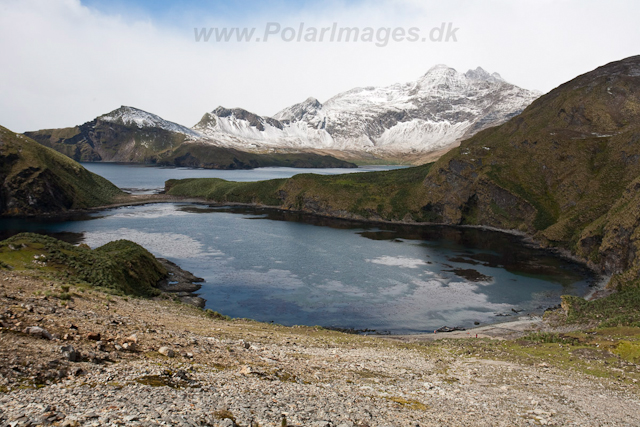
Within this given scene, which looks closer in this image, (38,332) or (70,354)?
(70,354)

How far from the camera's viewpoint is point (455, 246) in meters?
102

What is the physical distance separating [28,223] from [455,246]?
406ft

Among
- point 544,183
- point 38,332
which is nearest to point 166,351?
point 38,332

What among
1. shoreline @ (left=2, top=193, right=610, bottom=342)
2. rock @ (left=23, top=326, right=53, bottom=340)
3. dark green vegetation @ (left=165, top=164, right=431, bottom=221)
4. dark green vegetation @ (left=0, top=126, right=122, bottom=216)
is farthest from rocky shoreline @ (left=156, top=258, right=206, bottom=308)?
dark green vegetation @ (left=0, top=126, right=122, bottom=216)

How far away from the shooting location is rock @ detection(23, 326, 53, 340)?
1532 centimetres

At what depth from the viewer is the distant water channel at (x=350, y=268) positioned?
5616cm

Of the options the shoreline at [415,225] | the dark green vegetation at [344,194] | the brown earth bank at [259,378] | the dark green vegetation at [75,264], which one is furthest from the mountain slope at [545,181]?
the dark green vegetation at [75,264]

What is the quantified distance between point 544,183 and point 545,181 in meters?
0.84

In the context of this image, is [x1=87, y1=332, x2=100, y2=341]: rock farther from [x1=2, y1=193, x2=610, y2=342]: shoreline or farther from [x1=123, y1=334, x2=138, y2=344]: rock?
[x1=2, y1=193, x2=610, y2=342]: shoreline

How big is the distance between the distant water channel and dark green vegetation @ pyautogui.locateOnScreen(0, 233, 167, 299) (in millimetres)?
12408

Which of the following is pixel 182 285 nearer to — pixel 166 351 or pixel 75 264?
pixel 75 264

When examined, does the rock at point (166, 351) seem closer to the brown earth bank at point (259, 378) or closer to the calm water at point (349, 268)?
the brown earth bank at point (259, 378)

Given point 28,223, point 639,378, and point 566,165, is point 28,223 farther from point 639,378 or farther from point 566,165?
point 566,165

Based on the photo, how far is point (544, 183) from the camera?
122 m
